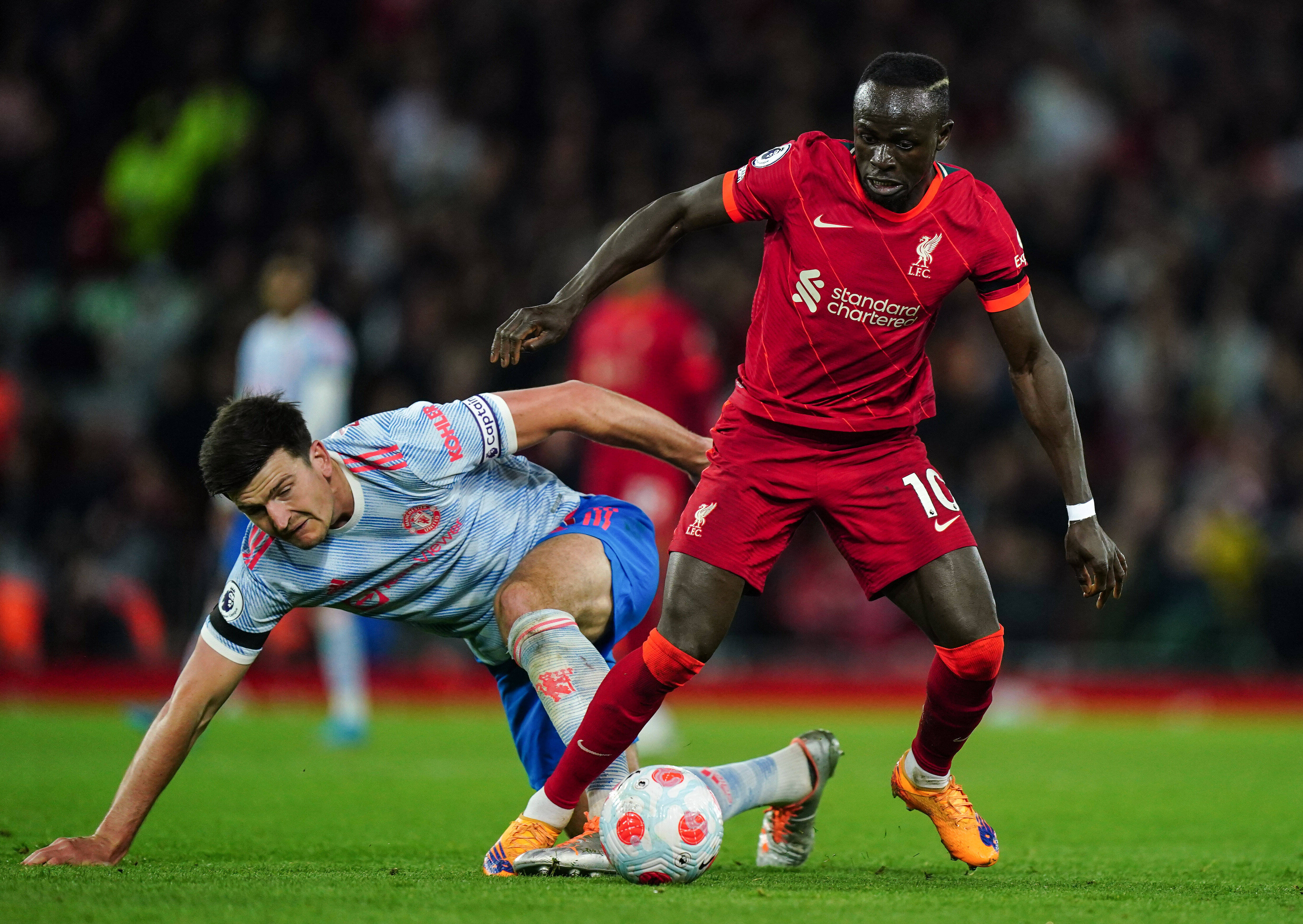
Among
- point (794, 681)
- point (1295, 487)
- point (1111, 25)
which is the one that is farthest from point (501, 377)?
point (1111, 25)

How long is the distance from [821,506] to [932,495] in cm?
31

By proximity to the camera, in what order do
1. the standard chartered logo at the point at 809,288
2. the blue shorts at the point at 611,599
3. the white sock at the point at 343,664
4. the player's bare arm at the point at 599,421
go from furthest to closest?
the white sock at the point at 343,664
the blue shorts at the point at 611,599
the player's bare arm at the point at 599,421
the standard chartered logo at the point at 809,288

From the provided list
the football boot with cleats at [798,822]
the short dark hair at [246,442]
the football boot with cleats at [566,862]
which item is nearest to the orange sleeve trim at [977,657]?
the football boot with cleats at [798,822]

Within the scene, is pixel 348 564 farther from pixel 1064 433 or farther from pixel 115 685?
pixel 115 685

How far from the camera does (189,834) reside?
16.9 feet

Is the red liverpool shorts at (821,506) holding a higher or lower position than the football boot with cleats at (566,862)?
higher

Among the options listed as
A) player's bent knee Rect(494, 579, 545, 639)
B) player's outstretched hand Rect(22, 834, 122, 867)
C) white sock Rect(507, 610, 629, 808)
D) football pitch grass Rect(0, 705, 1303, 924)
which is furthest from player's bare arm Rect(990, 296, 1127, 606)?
player's outstretched hand Rect(22, 834, 122, 867)

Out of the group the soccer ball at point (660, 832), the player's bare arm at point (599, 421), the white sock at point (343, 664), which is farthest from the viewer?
the white sock at point (343, 664)

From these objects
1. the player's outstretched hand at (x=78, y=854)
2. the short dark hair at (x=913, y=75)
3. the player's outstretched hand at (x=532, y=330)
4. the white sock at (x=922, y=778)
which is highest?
the short dark hair at (x=913, y=75)

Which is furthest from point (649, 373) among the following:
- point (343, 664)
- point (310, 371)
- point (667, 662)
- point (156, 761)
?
point (156, 761)

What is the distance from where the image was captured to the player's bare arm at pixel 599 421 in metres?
4.59

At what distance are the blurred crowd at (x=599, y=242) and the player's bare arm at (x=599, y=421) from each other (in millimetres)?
6534

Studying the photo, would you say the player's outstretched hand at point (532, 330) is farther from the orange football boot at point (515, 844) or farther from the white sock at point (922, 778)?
the white sock at point (922, 778)

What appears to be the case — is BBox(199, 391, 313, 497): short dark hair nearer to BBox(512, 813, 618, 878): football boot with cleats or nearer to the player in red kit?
the player in red kit
